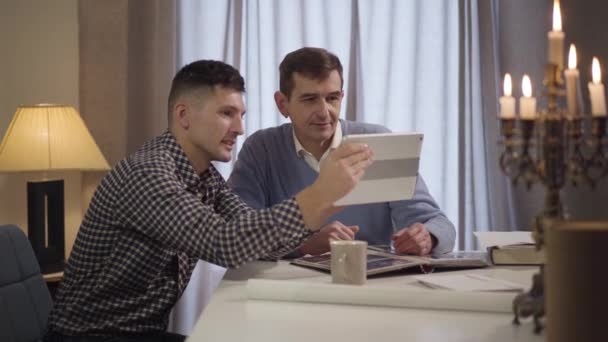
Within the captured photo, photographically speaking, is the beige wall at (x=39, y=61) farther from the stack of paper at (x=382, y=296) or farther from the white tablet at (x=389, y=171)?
the stack of paper at (x=382, y=296)

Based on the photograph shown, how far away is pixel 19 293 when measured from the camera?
6.03 feet

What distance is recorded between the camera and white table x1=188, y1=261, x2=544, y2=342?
4.13 feet

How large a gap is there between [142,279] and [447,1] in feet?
6.68

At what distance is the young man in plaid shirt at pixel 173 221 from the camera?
173 centimetres

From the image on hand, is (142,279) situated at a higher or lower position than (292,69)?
lower

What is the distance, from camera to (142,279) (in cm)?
190

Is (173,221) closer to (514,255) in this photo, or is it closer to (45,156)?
(514,255)

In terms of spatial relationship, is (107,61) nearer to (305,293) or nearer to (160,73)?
(160,73)

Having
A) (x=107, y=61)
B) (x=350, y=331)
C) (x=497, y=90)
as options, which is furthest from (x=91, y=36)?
(x=350, y=331)

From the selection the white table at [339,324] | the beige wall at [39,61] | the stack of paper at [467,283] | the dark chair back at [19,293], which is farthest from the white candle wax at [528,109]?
the beige wall at [39,61]

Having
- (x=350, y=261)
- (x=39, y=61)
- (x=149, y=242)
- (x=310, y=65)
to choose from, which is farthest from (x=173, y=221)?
(x=39, y=61)

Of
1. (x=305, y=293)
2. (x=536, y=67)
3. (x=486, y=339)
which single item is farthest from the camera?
(x=536, y=67)

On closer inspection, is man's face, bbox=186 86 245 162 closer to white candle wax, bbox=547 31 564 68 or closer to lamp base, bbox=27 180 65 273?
white candle wax, bbox=547 31 564 68

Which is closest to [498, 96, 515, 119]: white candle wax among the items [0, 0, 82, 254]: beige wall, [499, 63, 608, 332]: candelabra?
[499, 63, 608, 332]: candelabra
